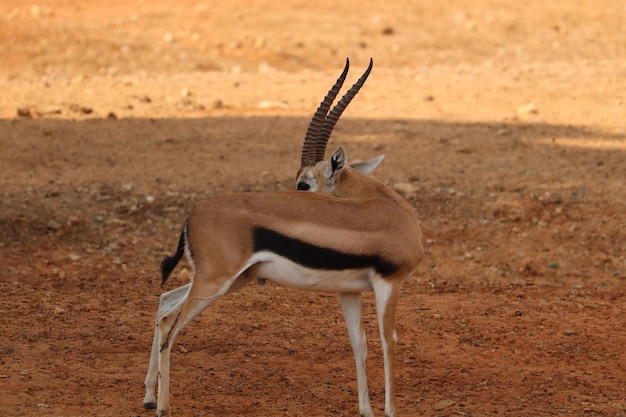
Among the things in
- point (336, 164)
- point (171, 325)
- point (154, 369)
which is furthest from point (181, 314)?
point (336, 164)

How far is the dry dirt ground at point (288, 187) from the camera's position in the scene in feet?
21.6

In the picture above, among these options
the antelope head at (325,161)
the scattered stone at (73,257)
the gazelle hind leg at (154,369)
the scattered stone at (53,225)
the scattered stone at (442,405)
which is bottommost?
the scattered stone at (73,257)

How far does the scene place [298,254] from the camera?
5.48m

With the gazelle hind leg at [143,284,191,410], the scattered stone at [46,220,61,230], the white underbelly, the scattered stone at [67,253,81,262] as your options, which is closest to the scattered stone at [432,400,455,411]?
the white underbelly

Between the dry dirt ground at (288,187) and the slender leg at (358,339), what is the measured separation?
18 cm

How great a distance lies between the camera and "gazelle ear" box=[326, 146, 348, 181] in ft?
20.5

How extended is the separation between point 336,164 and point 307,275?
3.30 ft

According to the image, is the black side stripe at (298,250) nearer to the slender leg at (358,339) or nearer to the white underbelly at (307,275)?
the white underbelly at (307,275)

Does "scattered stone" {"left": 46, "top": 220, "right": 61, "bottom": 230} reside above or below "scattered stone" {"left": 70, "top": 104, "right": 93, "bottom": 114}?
below

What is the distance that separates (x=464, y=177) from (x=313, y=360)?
16.0 feet

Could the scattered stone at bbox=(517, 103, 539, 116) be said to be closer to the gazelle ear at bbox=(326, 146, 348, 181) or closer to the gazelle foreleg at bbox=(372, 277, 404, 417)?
the gazelle ear at bbox=(326, 146, 348, 181)

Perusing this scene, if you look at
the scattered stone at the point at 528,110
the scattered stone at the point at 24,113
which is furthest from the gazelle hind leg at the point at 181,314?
the scattered stone at the point at 528,110

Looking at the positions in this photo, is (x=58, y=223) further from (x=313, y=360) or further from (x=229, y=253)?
(x=229, y=253)

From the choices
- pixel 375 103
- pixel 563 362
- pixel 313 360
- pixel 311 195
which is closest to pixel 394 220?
pixel 311 195
